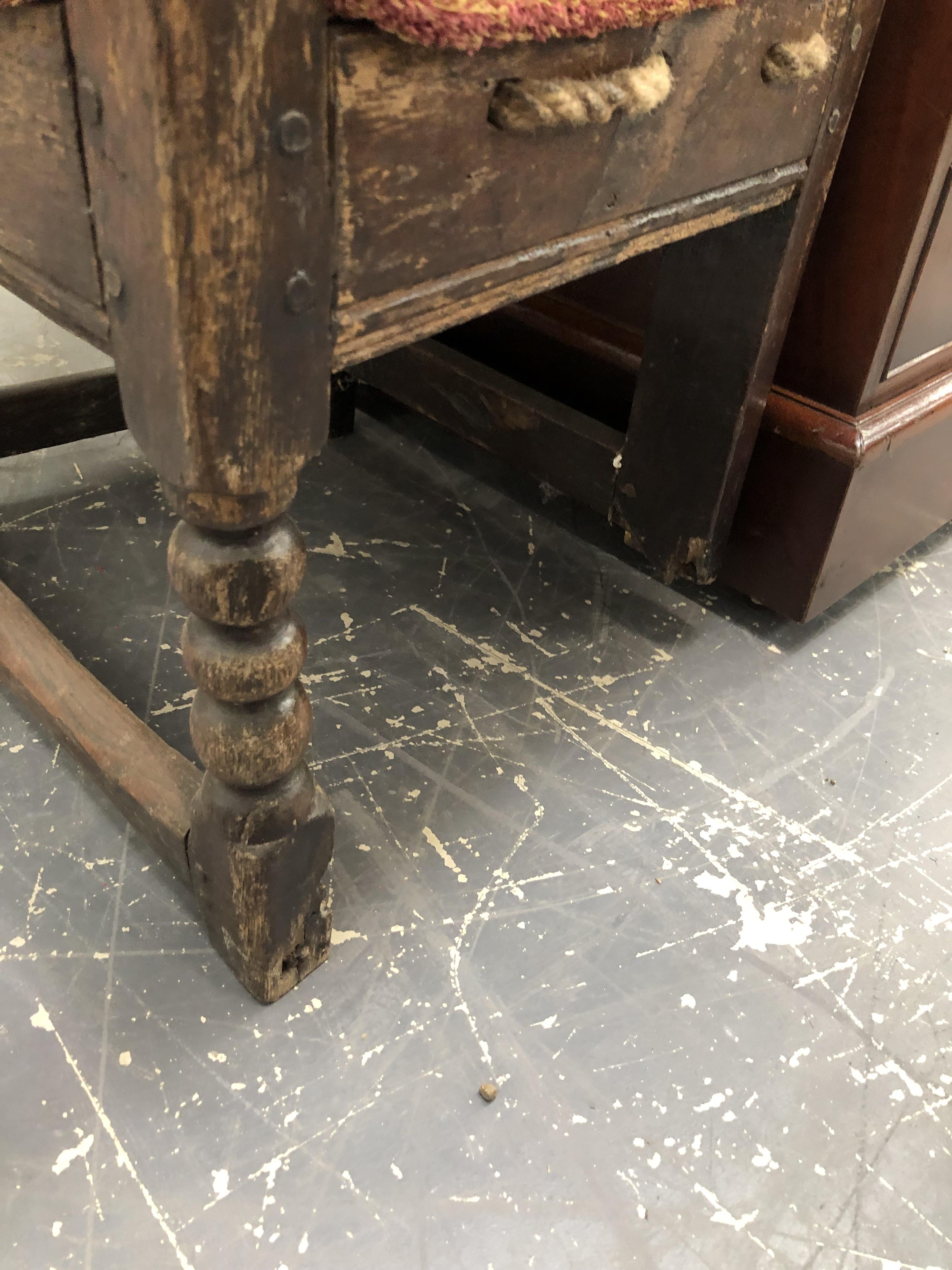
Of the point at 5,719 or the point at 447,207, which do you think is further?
the point at 5,719

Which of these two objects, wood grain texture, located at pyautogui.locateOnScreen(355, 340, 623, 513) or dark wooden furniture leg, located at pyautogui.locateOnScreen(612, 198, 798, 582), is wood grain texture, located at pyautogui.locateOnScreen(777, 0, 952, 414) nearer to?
dark wooden furniture leg, located at pyautogui.locateOnScreen(612, 198, 798, 582)

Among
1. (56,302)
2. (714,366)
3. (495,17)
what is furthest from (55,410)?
(495,17)

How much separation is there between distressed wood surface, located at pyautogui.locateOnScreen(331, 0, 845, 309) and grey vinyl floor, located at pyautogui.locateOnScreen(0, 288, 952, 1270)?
0.58 meters

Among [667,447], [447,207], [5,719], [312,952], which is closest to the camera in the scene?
[447,207]

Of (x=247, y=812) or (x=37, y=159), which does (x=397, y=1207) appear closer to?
(x=247, y=812)

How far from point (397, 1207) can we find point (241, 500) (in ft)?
1.73

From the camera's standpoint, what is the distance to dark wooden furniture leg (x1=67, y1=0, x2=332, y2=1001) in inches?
18.1

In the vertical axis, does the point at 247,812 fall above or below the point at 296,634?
below

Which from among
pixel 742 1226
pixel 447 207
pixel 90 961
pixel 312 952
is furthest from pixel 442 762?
pixel 447 207

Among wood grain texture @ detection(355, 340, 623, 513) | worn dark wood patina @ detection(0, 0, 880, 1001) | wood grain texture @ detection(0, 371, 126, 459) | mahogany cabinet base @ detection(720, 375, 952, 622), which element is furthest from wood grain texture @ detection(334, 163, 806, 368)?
wood grain texture @ detection(0, 371, 126, 459)

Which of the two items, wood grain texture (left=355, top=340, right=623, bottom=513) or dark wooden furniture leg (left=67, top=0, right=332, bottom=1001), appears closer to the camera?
dark wooden furniture leg (left=67, top=0, right=332, bottom=1001)

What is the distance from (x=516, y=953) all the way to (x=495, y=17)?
72 cm

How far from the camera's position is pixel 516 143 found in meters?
0.62

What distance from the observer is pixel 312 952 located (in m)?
0.86
